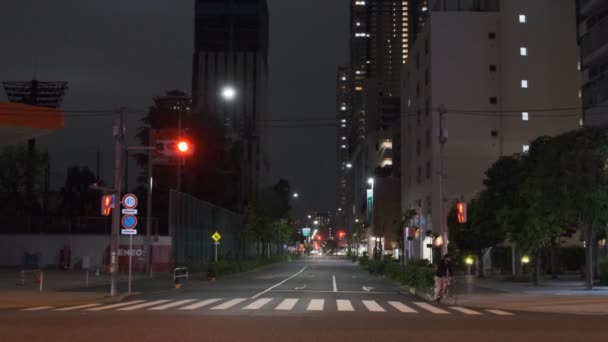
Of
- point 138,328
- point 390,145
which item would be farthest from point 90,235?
point 390,145

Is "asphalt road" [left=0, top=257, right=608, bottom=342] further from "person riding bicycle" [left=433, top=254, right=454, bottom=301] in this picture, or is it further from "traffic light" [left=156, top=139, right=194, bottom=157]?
"traffic light" [left=156, top=139, right=194, bottom=157]

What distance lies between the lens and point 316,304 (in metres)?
24.3

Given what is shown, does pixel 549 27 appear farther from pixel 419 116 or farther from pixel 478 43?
pixel 419 116

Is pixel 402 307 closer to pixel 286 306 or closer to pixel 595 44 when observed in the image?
pixel 286 306

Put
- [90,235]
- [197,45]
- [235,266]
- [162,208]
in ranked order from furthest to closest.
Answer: [197,45], [162,208], [90,235], [235,266]

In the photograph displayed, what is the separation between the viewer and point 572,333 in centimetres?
1553

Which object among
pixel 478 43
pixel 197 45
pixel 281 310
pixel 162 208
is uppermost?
pixel 197 45

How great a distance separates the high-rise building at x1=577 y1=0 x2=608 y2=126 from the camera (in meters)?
45.1

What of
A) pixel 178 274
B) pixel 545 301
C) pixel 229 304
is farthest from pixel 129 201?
pixel 545 301

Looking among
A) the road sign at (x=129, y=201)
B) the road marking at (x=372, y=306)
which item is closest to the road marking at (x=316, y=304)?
the road marking at (x=372, y=306)

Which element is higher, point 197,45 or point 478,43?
point 197,45

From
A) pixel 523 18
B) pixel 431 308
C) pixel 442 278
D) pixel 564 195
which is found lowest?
pixel 431 308

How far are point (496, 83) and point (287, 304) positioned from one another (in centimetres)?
5168

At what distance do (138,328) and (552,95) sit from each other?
62.7m
